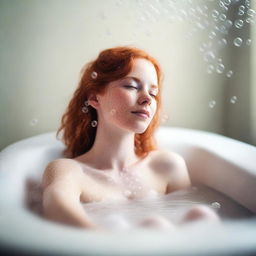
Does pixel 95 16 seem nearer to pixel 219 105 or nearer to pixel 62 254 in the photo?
pixel 219 105

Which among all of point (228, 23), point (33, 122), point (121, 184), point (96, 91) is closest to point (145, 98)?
point (96, 91)

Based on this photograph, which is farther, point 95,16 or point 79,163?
point 95,16

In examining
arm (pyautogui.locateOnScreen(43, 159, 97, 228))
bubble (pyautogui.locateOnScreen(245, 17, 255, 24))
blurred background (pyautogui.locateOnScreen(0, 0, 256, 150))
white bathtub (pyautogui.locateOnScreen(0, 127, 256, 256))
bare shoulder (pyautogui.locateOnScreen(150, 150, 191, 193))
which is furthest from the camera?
bubble (pyautogui.locateOnScreen(245, 17, 255, 24))

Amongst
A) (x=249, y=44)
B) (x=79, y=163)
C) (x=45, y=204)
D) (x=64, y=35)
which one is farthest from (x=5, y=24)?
(x=249, y=44)

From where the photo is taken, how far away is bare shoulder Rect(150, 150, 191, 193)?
1.25 metres

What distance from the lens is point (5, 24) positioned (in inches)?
58.2

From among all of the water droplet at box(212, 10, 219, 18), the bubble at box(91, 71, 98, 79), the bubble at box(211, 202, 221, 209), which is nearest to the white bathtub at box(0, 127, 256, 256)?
the bubble at box(211, 202, 221, 209)

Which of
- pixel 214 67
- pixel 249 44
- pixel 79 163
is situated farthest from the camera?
pixel 214 67

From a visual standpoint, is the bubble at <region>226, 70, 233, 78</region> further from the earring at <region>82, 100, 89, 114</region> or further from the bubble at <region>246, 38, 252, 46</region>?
the earring at <region>82, 100, 89, 114</region>

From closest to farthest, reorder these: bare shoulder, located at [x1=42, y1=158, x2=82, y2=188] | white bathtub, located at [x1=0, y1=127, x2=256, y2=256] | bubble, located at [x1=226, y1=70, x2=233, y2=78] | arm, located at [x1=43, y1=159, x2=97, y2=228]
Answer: white bathtub, located at [x1=0, y1=127, x2=256, y2=256], arm, located at [x1=43, y1=159, x2=97, y2=228], bare shoulder, located at [x1=42, y1=158, x2=82, y2=188], bubble, located at [x1=226, y1=70, x2=233, y2=78]

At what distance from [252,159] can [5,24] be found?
1.08 metres

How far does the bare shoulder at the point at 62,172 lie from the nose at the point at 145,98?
28 centimetres

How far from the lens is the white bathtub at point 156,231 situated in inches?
24.8

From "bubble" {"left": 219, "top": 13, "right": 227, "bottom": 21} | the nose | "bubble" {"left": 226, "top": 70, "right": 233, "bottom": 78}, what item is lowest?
the nose
